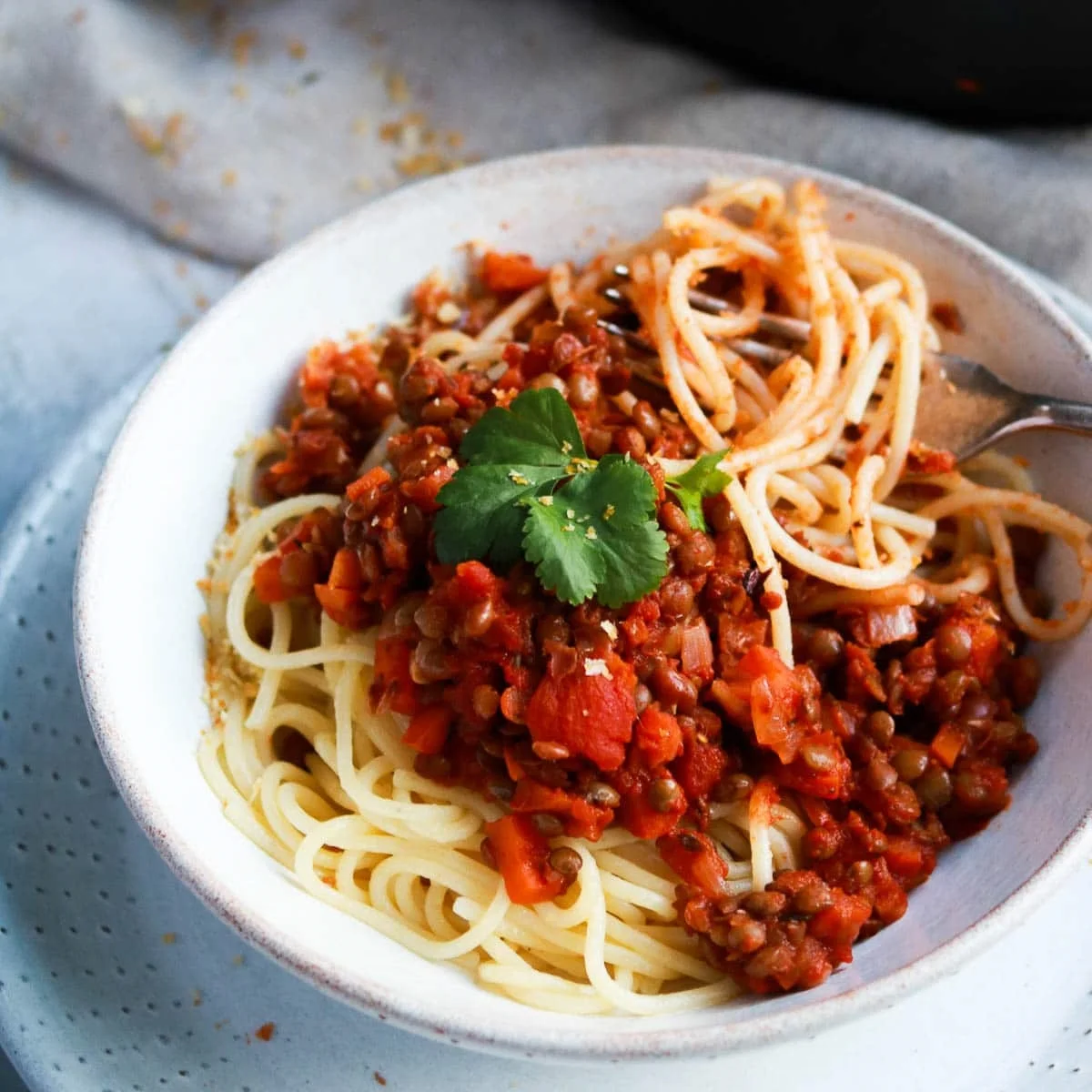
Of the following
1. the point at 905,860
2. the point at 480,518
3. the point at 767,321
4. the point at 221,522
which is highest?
the point at 480,518

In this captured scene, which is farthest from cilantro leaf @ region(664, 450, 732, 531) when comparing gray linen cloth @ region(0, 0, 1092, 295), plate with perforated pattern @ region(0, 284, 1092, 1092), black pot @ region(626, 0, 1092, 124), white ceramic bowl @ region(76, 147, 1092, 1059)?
gray linen cloth @ region(0, 0, 1092, 295)

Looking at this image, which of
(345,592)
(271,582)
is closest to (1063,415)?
(345,592)

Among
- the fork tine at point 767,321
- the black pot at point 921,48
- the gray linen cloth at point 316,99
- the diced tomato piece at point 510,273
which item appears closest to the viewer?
the fork tine at point 767,321

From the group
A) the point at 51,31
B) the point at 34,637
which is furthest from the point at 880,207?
the point at 51,31

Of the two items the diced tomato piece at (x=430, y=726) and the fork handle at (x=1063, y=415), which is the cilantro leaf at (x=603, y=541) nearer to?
the diced tomato piece at (x=430, y=726)

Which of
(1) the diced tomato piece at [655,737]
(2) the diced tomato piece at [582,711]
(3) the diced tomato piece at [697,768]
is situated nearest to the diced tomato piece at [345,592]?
(2) the diced tomato piece at [582,711]

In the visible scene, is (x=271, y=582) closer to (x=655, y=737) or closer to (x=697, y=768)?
(x=655, y=737)

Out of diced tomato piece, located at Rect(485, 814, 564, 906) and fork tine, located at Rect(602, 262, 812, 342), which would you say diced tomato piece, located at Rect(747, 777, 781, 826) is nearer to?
diced tomato piece, located at Rect(485, 814, 564, 906)
